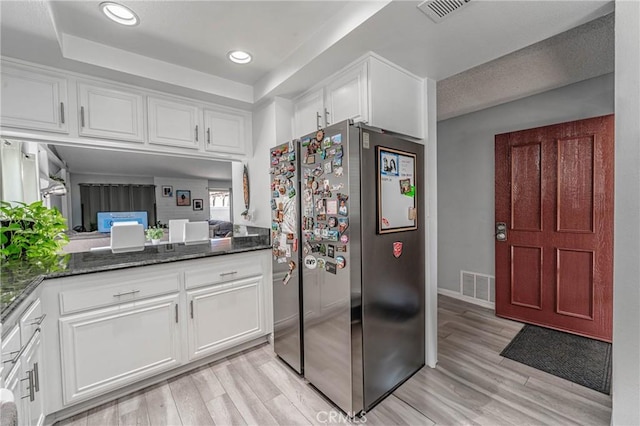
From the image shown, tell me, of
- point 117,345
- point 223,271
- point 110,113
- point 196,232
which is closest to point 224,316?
point 223,271

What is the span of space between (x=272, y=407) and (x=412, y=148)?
1.90m

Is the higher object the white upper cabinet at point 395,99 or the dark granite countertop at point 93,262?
the white upper cabinet at point 395,99

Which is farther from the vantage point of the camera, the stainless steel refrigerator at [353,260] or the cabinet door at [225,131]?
the cabinet door at [225,131]

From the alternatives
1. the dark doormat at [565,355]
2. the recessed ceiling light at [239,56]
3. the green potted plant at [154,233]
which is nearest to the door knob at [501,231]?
the dark doormat at [565,355]

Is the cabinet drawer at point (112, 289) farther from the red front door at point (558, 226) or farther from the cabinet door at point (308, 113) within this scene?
the red front door at point (558, 226)

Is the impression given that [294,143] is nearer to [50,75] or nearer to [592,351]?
[50,75]

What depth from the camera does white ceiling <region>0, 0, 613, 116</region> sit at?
4.73 feet

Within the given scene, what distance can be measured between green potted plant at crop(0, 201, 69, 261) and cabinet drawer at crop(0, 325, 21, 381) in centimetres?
83

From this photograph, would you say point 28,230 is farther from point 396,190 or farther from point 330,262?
point 396,190

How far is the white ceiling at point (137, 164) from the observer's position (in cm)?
205

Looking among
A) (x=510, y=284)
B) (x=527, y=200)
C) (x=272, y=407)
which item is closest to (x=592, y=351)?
(x=510, y=284)

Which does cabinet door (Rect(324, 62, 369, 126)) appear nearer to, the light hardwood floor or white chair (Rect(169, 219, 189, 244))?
white chair (Rect(169, 219, 189, 244))

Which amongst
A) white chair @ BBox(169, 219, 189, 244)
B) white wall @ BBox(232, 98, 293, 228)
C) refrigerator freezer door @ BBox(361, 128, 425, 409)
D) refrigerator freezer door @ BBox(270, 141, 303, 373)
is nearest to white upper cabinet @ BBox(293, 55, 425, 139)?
refrigerator freezer door @ BBox(361, 128, 425, 409)

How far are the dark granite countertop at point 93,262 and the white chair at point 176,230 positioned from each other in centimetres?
7
